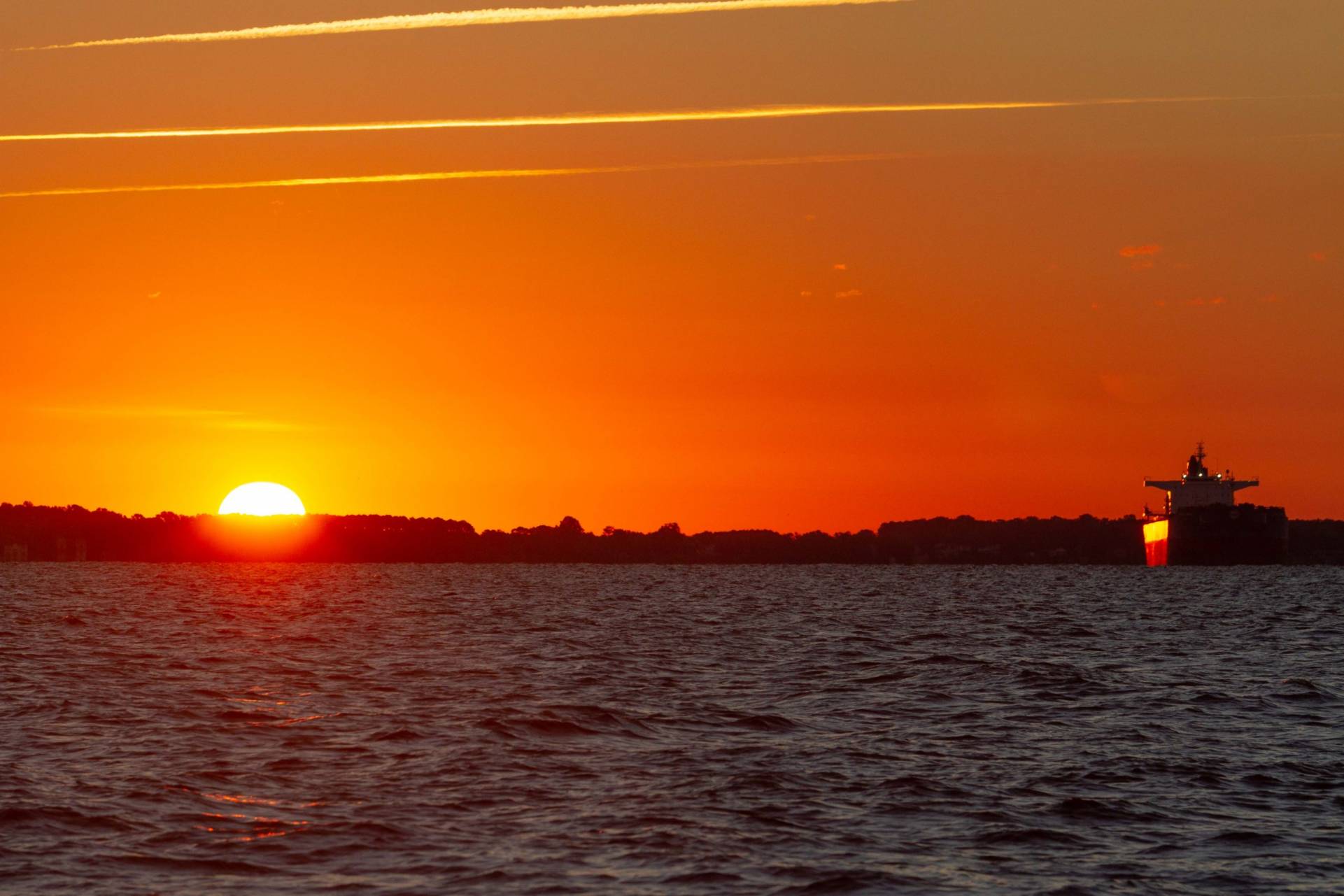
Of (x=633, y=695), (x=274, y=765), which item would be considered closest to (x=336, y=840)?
(x=274, y=765)

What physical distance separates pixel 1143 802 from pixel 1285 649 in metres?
32.7

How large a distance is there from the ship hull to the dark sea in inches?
5729

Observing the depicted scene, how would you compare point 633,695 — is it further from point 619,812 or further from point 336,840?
point 336,840

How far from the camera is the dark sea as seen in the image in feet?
56.8

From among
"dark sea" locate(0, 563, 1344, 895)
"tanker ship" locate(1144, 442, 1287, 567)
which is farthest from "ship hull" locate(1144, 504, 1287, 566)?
"dark sea" locate(0, 563, 1344, 895)

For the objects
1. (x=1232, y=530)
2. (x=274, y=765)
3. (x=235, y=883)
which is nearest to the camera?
(x=235, y=883)

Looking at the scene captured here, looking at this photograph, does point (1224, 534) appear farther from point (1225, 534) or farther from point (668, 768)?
point (668, 768)

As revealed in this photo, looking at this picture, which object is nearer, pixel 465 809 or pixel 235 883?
pixel 235 883

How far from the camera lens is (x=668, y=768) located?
23.9 m

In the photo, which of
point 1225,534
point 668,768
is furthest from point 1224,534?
point 668,768

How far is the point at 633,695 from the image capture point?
34281mm

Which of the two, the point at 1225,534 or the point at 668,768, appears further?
the point at 1225,534

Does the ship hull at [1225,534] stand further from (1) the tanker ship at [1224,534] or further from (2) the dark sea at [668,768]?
(2) the dark sea at [668,768]

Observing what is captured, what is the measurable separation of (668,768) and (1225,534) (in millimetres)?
180003
